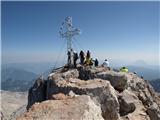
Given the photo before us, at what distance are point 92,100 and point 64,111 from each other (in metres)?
5.63

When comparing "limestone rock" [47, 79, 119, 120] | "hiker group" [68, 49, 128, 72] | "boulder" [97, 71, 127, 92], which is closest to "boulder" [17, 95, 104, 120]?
"limestone rock" [47, 79, 119, 120]

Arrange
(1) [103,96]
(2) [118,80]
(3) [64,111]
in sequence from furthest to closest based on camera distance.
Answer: (2) [118,80] → (1) [103,96] → (3) [64,111]

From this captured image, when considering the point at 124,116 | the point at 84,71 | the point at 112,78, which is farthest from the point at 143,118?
the point at 84,71

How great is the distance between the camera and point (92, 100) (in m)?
19.4

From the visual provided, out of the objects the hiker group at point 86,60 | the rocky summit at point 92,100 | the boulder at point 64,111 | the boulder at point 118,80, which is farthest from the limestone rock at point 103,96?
the hiker group at point 86,60

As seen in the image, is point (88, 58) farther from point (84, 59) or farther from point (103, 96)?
point (103, 96)

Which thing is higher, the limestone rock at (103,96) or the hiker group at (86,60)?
the hiker group at (86,60)

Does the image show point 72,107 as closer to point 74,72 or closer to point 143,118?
point 143,118

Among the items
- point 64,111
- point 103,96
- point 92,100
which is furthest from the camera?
point 103,96

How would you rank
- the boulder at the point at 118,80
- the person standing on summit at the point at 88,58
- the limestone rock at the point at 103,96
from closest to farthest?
the limestone rock at the point at 103,96, the boulder at the point at 118,80, the person standing on summit at the point at 88,58

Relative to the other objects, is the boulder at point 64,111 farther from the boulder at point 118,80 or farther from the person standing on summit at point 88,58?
the person standing on summit at point 88,58

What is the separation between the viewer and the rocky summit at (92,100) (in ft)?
45.8

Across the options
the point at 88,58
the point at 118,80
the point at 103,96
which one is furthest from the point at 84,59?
the point at 103,96

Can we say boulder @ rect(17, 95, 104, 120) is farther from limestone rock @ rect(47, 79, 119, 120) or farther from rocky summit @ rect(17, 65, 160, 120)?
limestone rock @ rect(47, 79, 119, 120)
